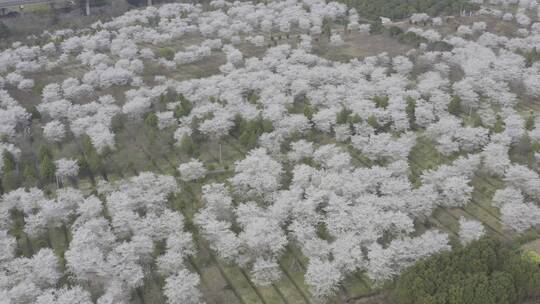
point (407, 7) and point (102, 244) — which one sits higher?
point (407, 7)

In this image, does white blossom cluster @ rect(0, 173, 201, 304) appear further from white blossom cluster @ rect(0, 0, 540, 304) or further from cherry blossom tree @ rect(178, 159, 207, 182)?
cherry blossom tree @ rect(178, 159, 207, 182)

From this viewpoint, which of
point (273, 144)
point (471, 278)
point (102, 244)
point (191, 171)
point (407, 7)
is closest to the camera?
point (471, 278)

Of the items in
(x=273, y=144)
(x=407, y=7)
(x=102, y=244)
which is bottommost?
(x=102, y=244)

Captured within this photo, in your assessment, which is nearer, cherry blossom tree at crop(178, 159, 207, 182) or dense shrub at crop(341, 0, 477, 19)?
cherry blossom tree at crop(178, 159, 207, 182)

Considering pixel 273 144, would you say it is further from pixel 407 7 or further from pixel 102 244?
pixel 407 7

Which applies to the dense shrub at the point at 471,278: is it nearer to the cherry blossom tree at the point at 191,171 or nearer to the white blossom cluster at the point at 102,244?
the white blossom cluster at the point at 102,244

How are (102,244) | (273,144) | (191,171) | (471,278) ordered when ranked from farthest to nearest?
(273,144)
(191,171)
(102,244)
(471,278)

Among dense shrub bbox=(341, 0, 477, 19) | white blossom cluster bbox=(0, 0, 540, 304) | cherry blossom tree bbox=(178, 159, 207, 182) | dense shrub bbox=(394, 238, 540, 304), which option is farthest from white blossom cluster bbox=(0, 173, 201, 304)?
dense shrub bbox=(341, 0, 477, 19)

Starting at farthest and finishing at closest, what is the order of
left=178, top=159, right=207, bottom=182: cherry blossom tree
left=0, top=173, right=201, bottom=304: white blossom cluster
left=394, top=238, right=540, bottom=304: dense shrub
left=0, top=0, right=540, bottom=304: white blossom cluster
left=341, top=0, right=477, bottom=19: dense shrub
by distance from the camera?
1. left=341, top=0, right=477, bottom=19: dense shrub
2. left=178, top=159, right=207, bottom=182: cherry blossom tree
3. left=0, top=0, right=540, bottom=304: white blossom cluster
4. left=0, top=173, right=201, bottom=304: white blossom cluster
5. left=394, top=238, right=540, bottom=304: dense shrub

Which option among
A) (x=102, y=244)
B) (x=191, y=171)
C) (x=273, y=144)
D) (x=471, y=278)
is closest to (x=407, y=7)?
(x=273, y=144)

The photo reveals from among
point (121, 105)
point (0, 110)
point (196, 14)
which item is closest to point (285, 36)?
point (196, 14)

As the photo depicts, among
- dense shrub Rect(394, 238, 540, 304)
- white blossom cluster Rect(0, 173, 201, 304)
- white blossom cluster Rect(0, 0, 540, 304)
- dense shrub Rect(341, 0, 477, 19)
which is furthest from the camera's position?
dense shrub Rect(341, 0, 477, 19)

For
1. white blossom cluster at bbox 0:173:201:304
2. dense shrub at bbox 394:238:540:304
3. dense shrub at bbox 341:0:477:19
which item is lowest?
white blossom cluster at bbox 0:173:201:304

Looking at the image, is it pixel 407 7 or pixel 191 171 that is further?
pixel 407 7
